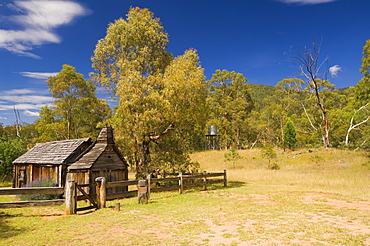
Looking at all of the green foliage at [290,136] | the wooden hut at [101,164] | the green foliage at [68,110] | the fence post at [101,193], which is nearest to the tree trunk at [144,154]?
the wooden hut at [101,164]

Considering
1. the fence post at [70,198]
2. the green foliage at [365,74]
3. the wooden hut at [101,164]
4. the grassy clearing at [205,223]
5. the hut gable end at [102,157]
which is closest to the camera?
the grassy clearing at [205,223]

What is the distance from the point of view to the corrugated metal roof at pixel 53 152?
18.2 m

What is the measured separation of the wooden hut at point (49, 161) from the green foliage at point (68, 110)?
18.4 metres

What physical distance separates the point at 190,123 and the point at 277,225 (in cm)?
1357

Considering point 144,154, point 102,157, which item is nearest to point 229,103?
point 144,154

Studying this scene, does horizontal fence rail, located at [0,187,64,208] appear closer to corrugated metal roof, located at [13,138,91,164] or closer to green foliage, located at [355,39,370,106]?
corrugated metal roof, located at [13,138,91,164]

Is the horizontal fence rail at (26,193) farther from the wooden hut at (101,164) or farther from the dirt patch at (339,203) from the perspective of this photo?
the dirt patch at (339,203)

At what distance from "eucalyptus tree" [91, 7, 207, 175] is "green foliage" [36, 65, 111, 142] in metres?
17.5

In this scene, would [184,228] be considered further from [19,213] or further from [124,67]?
[124,67]

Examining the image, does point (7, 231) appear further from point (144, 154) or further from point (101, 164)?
point (144, 154)

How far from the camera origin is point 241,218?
395 inches

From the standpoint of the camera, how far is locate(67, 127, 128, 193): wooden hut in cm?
1604

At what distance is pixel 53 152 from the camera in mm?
19438

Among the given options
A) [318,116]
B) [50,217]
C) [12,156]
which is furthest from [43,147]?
[318,116]
